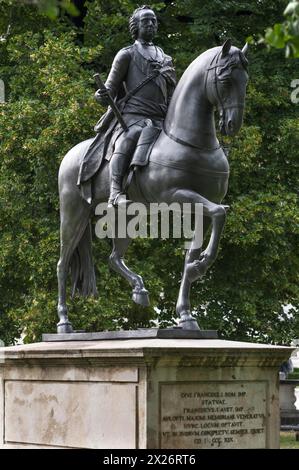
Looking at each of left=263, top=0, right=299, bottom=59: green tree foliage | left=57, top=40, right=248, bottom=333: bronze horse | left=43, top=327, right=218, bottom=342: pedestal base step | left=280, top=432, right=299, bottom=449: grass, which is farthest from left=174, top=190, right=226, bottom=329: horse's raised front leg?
left=280, top=432, right=299, bottom=449: grass

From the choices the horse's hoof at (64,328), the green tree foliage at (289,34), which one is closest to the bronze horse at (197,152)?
the horse's hoof at (64,328)

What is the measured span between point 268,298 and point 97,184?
30.7 feet

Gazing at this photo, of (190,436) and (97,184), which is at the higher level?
(97,184)

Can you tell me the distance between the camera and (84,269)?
13203 mm

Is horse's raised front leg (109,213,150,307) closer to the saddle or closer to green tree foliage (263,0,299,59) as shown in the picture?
the saddle

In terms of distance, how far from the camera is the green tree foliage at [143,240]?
19.7 m

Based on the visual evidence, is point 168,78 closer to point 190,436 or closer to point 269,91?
point 190,436

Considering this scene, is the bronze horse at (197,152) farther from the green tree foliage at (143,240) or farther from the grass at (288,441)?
the grass at (288,441)

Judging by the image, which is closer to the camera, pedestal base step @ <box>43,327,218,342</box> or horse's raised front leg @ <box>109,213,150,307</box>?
pedestal base step @ <box>43,327,218,342</box>

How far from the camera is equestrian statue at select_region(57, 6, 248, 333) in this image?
11266 mm

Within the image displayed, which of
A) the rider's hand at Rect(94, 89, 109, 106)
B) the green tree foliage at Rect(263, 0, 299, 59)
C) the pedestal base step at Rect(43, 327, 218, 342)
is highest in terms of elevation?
the rider's hand at Rect(94, 89, 109, 106)

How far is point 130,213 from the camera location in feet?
39.7
